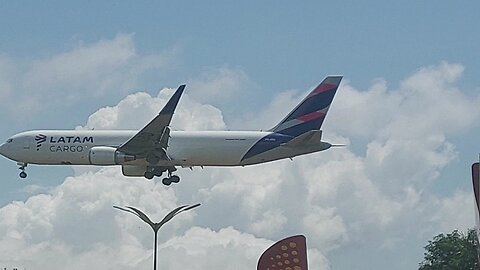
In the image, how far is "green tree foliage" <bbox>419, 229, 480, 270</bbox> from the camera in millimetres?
75812

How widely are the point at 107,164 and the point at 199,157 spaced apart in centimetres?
624

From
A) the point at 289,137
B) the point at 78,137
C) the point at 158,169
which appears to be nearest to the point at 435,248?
the point at 289,137

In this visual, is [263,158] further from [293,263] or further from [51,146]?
[293,263]

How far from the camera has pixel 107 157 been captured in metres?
74.4

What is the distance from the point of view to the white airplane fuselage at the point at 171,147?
246ft

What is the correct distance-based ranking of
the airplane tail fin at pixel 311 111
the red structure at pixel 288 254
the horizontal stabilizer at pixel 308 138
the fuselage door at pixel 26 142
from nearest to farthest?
1. the red structure at pixel 288 254
2. the horizontal stabilizer at pixel 308 138
3. the airplane tail fin at pixel 311 111
4. the fuselage door at pixel 26 142

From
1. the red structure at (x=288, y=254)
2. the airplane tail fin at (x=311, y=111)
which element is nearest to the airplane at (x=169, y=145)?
the airplane tail fin at (x=311, y=111)

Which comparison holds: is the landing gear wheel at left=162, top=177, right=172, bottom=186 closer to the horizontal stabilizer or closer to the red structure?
the horizontal stabilizer

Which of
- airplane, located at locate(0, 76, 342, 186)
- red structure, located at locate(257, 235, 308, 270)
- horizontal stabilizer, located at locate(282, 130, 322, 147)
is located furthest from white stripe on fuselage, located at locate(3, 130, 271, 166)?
red structure, located at locate(257, 235, 308, 270)

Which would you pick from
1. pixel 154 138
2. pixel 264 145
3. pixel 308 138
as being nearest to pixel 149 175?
pixel 154 138

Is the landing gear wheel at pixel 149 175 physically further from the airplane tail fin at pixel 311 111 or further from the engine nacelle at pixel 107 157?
the airplane tail fin at pixel 311 111

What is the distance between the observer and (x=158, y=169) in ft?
258

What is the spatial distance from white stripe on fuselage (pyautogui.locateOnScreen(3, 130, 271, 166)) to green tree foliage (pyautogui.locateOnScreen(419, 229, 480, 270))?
50.1 ft

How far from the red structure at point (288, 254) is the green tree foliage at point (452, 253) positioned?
51.5 metres
